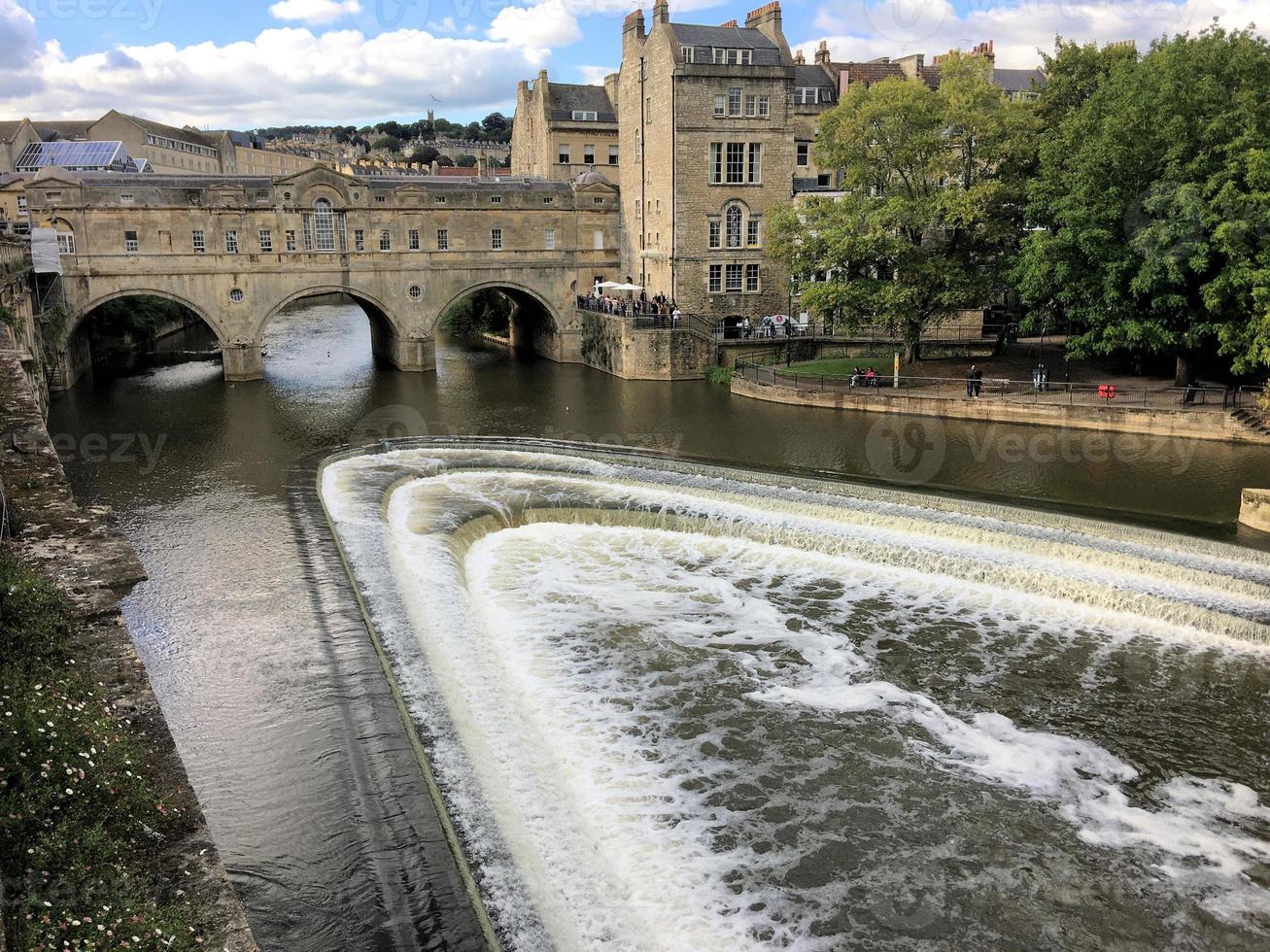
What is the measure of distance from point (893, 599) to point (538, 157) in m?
51.8

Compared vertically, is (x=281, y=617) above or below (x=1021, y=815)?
above

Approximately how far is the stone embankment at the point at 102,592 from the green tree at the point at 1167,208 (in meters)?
27.7

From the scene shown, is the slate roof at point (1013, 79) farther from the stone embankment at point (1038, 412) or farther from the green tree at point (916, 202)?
the stone embankment at point (1038, 412)

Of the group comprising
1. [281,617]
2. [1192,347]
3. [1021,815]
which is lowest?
[1021,815]

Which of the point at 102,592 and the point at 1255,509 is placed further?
the point at 1255,509

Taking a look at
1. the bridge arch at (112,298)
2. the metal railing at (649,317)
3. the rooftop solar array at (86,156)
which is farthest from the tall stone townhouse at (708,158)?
the rooftop solar array at (86,156)

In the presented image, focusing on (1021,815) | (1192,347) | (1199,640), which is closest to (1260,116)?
(1192,347)

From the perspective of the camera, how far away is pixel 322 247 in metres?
44.3

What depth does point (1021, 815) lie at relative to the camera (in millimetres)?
12164

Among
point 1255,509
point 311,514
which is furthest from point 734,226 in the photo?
point 311,514

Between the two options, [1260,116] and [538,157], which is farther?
[538,157]

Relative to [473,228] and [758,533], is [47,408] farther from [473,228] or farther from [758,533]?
[758,533]

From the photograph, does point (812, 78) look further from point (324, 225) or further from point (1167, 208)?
point (1167, 208)

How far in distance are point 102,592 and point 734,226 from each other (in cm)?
3818
